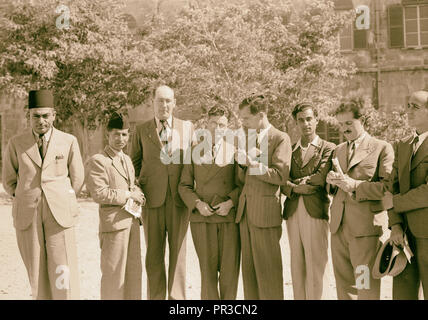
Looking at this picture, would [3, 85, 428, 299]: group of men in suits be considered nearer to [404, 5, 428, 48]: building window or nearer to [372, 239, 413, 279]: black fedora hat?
[372, 239, 413, 279]: black fedora hat

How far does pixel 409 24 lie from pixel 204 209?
61.2 ft

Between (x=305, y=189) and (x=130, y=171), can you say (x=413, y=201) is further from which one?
(x=130, y=171)

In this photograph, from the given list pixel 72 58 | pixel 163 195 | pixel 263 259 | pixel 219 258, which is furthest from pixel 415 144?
pixel 72 58

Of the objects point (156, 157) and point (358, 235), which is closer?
point (358, 235)

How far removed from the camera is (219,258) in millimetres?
5160

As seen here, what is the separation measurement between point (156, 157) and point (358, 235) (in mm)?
2228

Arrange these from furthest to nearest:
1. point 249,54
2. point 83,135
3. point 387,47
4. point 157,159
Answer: point 387,47 → point 83,135 → point 249,54 → point 157,159

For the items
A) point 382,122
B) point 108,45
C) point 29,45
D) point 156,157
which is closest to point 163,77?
point 108,45

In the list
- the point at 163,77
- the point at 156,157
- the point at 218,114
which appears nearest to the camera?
the point at 218,114

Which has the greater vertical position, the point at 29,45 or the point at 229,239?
the point at 29,45

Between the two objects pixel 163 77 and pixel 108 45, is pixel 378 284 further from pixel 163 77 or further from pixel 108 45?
pixel 108 45
